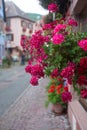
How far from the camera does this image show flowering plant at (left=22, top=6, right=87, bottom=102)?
379 cm

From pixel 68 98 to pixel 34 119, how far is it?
5.64 metres

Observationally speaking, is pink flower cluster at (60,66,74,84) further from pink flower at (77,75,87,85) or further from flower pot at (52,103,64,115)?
flower pot at (52,103,64,115)

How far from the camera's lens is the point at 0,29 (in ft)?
151

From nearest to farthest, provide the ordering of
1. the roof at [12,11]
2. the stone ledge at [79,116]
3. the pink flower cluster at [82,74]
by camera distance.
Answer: the pink flower cluster at [82,74] → the stone ledge at [79,116] → the roof at [12,11]

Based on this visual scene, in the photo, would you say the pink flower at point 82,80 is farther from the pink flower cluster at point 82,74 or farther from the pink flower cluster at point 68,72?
the pink flower cluster at point 68,72

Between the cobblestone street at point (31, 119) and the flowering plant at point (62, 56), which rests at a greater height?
the flowering plant at point (62, 56)

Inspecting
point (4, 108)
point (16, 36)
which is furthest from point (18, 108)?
point (16, 36)

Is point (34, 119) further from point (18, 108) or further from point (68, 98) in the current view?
point (68, 98)

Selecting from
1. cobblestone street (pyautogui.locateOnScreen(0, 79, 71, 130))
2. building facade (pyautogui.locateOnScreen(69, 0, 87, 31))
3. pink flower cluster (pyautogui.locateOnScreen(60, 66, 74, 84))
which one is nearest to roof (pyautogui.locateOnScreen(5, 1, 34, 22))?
cobblestone street (pyautogui.locateOnScreen(0, 79, 71, 130))

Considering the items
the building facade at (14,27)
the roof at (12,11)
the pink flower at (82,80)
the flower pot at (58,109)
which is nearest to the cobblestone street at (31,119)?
the flower pot at (58,109)

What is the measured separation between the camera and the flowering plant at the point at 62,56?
12.5 ft

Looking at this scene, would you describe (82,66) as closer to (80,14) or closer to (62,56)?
(62,56)

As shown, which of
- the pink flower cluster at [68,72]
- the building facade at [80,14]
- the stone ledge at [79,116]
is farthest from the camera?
the building facade at [80,14]

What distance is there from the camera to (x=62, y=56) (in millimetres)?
3885
